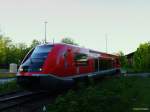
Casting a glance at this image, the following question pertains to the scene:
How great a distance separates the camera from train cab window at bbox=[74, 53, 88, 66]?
2057cm

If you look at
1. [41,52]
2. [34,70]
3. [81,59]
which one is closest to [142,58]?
[81,59]

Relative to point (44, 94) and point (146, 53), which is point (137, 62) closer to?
point (146, 53)

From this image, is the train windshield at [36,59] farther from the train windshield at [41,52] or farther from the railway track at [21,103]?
the railway track at [21,103]

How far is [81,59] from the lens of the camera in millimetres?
21641

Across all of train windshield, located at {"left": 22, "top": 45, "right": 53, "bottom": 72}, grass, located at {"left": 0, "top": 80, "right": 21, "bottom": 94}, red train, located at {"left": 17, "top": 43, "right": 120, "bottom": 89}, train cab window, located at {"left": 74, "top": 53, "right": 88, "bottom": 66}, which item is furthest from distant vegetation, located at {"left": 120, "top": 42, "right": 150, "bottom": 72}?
train windshield, located at {"left": 22, "top": 45, "right": 53, "bottom": 72}

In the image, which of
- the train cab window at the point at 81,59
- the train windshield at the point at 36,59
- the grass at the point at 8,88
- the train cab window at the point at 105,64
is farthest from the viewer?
the train cab window at the point at 105,64

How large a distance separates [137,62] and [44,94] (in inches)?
A: 3016

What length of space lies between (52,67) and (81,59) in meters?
4.13

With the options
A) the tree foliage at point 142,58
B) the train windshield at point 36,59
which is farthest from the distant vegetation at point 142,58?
the train windshield at point 36,59

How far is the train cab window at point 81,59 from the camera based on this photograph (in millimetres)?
20569

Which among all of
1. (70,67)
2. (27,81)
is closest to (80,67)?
(70,67)

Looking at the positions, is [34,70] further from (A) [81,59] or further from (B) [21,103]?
(A) [81,59]

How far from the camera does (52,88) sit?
17.6 metres

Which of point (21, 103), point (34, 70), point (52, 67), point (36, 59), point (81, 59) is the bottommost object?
point (21, 103)
